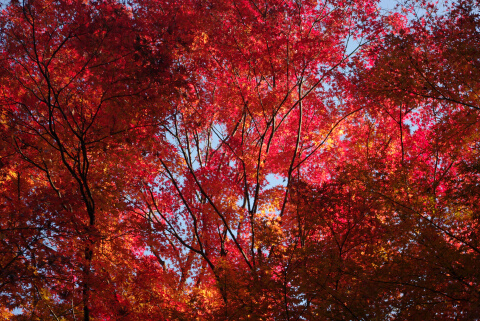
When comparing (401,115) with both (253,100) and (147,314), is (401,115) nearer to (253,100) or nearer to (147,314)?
(253,100)

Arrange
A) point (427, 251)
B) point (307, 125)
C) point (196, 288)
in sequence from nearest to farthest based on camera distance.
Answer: point (427, 251) < point (196, 288) < point (307, 125)

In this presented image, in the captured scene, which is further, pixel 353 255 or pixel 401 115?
pixel 401 115

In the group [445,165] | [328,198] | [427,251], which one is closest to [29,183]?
[328,198]

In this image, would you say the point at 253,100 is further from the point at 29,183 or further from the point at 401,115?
the point at 29,183

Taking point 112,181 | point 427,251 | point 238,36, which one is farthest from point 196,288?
point 238,36

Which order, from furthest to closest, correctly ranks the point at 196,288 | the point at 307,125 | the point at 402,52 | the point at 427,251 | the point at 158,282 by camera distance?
the point at 307,125 → the point at 196,288 → the point at 158,282 → the point at 402,52 → the point at 427,251

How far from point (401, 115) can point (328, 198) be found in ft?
14.7

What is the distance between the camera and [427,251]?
6.55 m

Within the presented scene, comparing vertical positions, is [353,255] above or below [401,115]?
below

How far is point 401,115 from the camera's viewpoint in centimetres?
1121

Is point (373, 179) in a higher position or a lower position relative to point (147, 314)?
higher

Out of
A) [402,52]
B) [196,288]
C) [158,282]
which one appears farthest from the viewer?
[196,288]

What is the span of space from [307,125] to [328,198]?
19.0ft

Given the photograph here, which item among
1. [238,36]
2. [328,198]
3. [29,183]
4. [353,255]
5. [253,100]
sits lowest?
[353,255]
